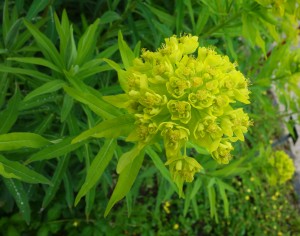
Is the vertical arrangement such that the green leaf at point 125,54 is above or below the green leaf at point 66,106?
above

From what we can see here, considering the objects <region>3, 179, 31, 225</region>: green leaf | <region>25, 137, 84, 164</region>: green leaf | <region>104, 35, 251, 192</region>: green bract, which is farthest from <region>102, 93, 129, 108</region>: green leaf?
<region>3, 179, 31, 225</region>: green leaf

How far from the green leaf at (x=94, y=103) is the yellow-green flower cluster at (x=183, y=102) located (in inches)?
5.3

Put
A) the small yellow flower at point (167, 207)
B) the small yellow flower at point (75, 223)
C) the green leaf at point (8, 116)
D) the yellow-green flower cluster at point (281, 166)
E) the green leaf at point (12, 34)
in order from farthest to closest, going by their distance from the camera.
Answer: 1. the small yellow flower at point (167, 207)
2. the yellow-green flower cluster at point (281, 166)
3. the small yellow flower at point (75, 223)
4. the green leaf at point (12, 34)
5. the green leaf at point (8, 116)

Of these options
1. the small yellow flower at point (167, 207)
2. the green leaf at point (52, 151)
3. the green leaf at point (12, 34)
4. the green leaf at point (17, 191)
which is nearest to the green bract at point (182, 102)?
the green leaf at point (52, 151)

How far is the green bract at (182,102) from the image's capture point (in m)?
1.26

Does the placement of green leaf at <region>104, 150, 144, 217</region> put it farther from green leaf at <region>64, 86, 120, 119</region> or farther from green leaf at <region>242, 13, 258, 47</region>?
green leaf at <region>242, 13, 258, 47</region>

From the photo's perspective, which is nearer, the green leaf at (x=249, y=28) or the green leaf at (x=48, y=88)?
the green leaf at (x=48, y=88)

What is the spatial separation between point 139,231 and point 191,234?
2.20ft

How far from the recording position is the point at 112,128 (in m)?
1.31

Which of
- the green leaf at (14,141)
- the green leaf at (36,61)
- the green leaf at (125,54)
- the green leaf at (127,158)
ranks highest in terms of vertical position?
the green leaf at (36,61)

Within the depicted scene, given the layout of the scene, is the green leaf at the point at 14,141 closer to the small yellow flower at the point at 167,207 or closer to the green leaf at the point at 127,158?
the green leaf at the point at 127,158

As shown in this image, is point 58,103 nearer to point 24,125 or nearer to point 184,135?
point 24,125

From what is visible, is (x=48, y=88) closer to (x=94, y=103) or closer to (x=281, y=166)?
(x=94, y=103)

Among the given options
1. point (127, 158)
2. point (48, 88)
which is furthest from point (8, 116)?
point (127, 158)
